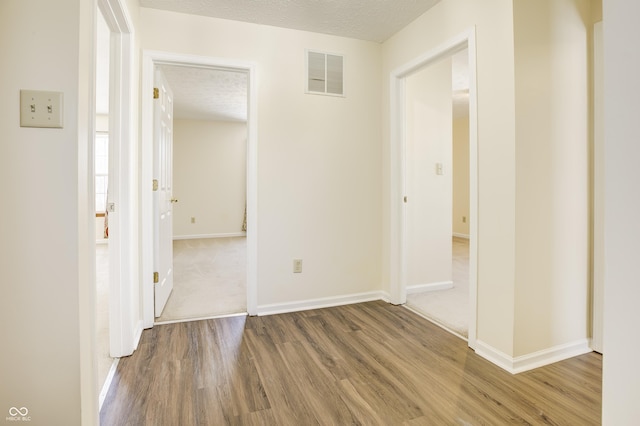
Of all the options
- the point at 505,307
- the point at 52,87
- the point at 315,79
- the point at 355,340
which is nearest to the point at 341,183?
the point at 315,79

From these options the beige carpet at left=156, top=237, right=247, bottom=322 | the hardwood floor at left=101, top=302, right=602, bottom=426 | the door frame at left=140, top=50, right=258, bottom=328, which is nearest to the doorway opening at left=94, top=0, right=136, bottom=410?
the hardwood floor at left=101, top=302, right=602, bottom=426

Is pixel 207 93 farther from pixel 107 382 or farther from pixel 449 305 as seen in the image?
pixel 449 305

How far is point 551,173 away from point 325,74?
1.88 meters

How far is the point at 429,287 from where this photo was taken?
341 cm

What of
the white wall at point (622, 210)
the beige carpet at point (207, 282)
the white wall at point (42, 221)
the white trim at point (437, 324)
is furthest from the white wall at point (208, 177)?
the white wall at point (622, 210)

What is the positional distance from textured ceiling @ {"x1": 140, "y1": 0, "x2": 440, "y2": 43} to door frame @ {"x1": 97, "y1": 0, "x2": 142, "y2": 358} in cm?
63

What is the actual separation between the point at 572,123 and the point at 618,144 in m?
1.46

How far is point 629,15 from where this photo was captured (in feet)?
2.64

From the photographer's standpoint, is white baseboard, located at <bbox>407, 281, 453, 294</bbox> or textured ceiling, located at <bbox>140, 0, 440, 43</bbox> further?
white baseboard, located at <bbox>407, 281, 453, 294</bbox>

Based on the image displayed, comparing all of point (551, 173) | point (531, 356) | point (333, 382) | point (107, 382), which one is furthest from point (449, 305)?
point (107, 382)

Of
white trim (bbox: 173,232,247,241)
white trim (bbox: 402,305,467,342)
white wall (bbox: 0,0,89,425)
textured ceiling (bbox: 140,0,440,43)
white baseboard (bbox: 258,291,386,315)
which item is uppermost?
textured ceiling (bbox: 140,0,440,43)

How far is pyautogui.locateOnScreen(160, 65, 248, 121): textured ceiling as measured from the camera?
163 inches

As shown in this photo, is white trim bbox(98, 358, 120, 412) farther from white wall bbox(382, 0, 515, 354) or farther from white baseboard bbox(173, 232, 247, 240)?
white baseboard bbox(173, 232, 247, 240)

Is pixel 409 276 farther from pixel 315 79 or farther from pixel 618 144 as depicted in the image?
pixel 618 144
